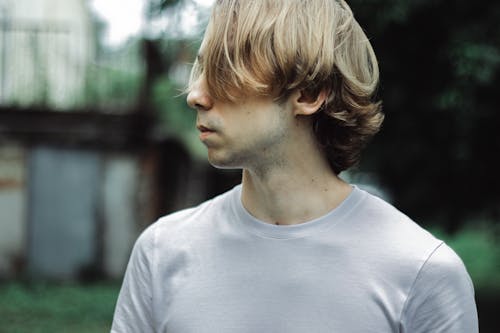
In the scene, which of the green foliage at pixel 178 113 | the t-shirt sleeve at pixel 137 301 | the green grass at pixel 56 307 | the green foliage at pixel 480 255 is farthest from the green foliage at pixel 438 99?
the t-shirt sleeve at pixel 137 301

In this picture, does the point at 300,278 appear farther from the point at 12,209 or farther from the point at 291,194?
the point at 12,209

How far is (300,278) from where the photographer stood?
1.70 meters

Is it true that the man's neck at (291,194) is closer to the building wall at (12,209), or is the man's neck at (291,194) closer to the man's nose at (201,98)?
the man's nose at (201,98)

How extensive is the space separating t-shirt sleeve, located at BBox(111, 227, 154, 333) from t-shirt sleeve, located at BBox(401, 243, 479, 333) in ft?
1.94

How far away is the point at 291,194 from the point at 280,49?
0.34 m

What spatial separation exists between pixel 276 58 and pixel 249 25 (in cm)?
10

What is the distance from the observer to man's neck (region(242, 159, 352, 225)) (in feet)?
5.90

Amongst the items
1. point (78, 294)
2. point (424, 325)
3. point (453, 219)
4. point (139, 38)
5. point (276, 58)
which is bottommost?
point (78, 294)

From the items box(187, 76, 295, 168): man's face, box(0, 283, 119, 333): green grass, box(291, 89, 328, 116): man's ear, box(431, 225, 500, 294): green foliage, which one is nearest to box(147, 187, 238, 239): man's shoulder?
box(187, 76, 295, 168): man's face

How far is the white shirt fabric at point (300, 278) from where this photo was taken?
1664 mm

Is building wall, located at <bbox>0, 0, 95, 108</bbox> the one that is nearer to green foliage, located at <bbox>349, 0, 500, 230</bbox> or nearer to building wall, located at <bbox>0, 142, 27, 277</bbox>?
building wall, located at <bbox>0, 142, 27, 277</bbox>

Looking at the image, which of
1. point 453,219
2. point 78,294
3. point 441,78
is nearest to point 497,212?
point 453,219

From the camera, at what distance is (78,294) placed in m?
8.80

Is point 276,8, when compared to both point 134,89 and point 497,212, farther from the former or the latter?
point 134,89
